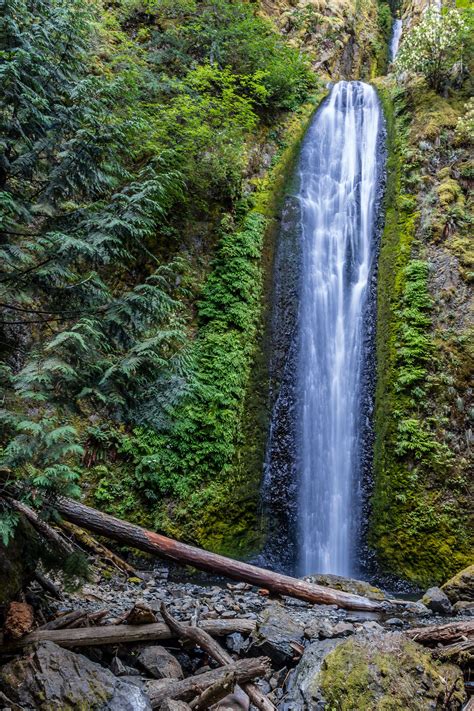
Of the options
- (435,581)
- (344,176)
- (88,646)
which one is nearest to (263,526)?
(435,581)

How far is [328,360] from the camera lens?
10023 mm

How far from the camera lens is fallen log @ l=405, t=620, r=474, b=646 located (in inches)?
161

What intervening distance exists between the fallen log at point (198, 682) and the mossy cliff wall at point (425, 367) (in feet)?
16.9

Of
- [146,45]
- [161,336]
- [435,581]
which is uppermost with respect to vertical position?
[146,45]

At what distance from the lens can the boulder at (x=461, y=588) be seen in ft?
20.1

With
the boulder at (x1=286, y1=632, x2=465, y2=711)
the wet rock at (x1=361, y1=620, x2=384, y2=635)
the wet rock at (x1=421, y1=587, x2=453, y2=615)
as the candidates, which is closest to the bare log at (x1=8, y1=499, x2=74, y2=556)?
the boulder at (x1=286, y1=632, x2=465, y2=711)

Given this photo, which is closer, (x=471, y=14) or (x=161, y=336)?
(x=161, y=336)

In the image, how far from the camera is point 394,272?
33.4 ft

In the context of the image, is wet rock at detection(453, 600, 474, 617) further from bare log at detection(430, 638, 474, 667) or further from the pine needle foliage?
the pine needle foliage

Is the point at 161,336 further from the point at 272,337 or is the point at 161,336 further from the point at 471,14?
the point at 471,14

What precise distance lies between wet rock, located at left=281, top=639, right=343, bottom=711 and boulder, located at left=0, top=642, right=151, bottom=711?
119 centimetres

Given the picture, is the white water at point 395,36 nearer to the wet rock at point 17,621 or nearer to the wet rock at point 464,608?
the wet rock at point 464,608

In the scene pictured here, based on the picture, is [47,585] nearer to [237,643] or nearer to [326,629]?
[237,643]

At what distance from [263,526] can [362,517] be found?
1.99 m
